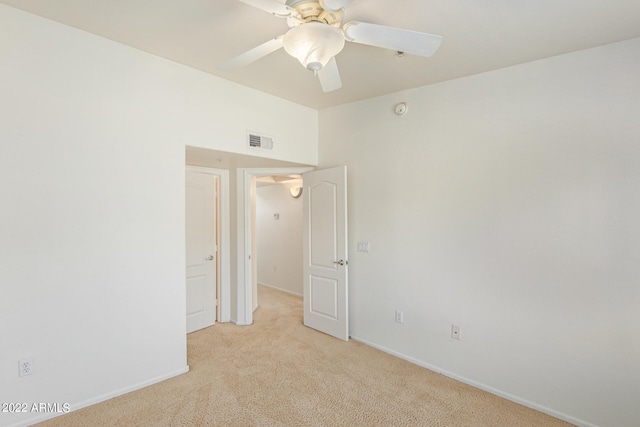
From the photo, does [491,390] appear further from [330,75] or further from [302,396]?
[330,75]

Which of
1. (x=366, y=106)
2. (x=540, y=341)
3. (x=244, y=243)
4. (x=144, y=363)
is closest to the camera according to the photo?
(x=540, y=341)

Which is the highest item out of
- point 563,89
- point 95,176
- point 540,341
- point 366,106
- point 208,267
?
point 366,106

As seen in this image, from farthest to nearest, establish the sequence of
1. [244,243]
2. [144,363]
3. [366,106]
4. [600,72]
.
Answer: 1. [244,243]
2. [366,106]
3. [144,363]
4. [600,72]

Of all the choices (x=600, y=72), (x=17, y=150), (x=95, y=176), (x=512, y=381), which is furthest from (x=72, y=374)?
(x=600, y=72)

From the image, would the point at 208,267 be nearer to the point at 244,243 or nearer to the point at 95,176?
the point at 244,243

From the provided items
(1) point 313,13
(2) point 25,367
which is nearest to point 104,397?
(2) point 25,367

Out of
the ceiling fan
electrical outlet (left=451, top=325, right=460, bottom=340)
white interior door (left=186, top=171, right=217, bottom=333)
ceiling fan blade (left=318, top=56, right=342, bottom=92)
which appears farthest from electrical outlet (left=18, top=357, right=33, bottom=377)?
electrical outlet (left=451, top=325, right=460, bottom=340)

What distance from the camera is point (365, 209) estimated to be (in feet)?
11.3

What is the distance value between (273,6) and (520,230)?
7.79 feet

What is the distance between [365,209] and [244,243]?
1.65m

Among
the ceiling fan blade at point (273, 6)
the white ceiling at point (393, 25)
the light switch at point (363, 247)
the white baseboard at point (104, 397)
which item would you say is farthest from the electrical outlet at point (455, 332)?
the ceiling fan blade at point (273, 6)

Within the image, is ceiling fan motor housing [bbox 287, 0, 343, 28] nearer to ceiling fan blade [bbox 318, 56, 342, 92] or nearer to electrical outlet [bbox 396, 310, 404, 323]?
ceiling fan blade [bbox 318, 56, 342, 92]

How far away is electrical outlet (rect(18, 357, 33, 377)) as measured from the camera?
200cm

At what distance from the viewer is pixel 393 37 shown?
5.04ft
